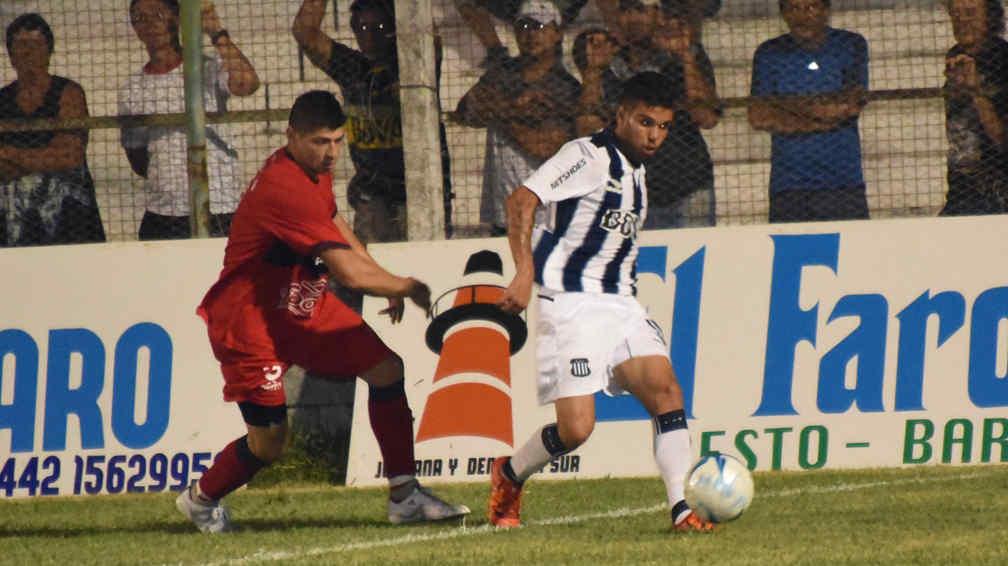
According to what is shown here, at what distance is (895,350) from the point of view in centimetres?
1071

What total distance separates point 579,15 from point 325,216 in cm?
388

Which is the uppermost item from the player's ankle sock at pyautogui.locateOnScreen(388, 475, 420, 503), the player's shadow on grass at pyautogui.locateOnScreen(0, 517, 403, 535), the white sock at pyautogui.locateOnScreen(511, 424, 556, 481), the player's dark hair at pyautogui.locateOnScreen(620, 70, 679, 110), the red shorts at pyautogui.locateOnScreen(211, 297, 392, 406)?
Result: the player's dark hair at pyautogui.locateOnScreen(620, 70, 679, 110)

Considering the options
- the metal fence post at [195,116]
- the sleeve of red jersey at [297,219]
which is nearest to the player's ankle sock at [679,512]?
the sleeve of red jersey at [297,219]

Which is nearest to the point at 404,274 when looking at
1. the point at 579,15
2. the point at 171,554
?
the point at 579,15

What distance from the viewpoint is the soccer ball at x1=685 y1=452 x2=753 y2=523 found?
7520 millimetres

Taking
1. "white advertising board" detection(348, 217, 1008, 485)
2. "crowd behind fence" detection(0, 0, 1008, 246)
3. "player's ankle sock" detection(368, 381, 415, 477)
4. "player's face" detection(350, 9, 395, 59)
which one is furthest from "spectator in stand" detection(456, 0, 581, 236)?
"player's ankle sock" detection(368, 381, 415, 477)

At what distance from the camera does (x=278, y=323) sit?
8.59 m

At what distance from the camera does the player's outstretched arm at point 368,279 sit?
7.86m

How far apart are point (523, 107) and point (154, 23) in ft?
8.59

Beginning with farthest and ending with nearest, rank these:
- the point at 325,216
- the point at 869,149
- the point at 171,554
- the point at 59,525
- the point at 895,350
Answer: the point at 869,149 → the point at 895,350 → the point at 59,525 → the point at 325,216 → the point at 171,554

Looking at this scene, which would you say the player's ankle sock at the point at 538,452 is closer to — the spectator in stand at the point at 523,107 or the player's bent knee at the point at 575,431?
the player's bent knee at the point at 575,431

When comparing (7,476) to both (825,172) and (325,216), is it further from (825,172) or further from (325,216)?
(825,172)

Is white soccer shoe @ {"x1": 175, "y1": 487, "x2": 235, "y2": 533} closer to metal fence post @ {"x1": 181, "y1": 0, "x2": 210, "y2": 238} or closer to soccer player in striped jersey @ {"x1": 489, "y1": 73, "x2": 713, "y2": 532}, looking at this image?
soccer player in striped jersey @ {"x1": 489, "y1": 73, "x2": 713, "y2": 532}

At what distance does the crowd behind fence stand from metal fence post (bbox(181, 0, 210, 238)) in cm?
18
